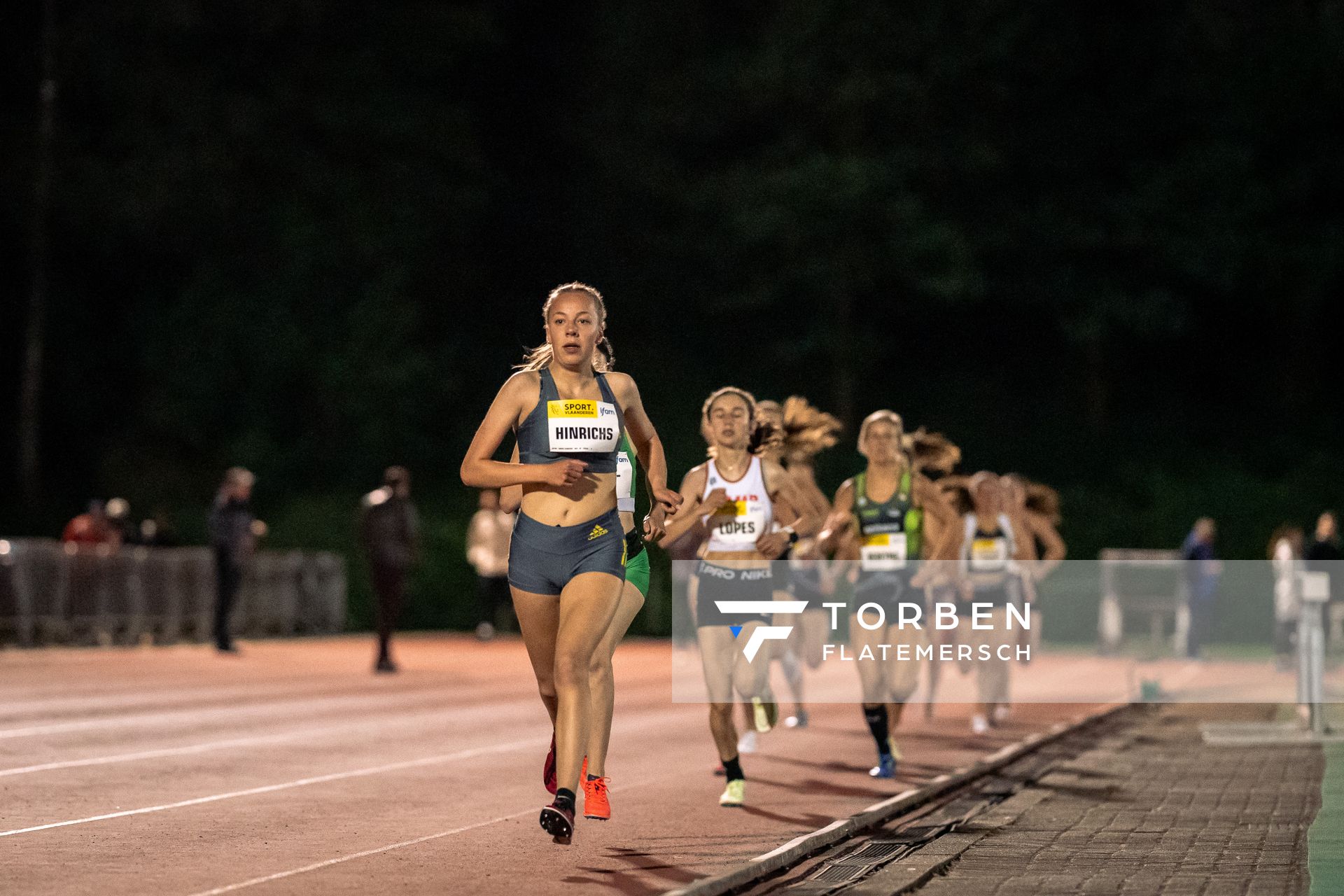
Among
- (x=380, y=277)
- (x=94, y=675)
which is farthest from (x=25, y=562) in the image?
(x=380, y=277)

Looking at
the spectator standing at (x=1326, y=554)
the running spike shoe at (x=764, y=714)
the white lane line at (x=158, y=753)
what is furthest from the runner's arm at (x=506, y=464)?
the spectator standing at (x=1326, y=554)

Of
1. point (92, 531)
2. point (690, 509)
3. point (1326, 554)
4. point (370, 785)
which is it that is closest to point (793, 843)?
point (690, 509)

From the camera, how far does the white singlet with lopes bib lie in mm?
11922

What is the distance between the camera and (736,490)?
12.0m

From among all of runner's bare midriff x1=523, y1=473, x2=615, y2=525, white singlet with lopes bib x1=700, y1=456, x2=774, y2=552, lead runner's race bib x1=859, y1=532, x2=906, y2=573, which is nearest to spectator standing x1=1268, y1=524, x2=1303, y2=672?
lead runner's race bib x1=859, y1=532, x2=906, y2=573

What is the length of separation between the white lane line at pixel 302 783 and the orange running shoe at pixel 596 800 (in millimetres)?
2613

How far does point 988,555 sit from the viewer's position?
671 inches

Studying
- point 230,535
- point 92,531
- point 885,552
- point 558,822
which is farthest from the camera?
point 92,531

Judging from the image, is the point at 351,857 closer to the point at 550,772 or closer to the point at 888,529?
the point at 550,772

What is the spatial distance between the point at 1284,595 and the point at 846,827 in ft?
62.8

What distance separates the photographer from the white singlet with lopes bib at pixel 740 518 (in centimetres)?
1192

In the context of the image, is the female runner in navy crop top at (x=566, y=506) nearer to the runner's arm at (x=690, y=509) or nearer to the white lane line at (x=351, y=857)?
the white lane line at (x=351, y=857)

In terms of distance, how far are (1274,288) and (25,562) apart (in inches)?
1347

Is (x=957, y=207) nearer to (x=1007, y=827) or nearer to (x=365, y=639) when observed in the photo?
(x=365, y=639)
